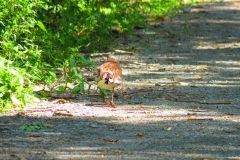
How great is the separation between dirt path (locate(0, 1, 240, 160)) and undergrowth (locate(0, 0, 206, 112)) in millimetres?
350

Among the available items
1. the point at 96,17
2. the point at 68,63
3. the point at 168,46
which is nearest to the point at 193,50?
the point at 168,46

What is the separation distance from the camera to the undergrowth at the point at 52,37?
727cm

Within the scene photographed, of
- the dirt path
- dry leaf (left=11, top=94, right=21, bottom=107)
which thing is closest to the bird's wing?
the dirt path

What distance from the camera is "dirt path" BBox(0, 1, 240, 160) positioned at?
5.76 metres

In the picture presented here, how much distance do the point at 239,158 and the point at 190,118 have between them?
5.00 feet

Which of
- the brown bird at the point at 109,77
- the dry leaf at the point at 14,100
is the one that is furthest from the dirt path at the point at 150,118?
the brown bird at the point at 109,77

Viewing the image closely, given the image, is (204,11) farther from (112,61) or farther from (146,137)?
(146,137)

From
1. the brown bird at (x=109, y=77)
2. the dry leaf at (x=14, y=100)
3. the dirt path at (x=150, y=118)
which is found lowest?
the dirt path at (x=150, y=118)

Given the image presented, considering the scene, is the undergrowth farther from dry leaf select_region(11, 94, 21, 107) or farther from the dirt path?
the dirt path

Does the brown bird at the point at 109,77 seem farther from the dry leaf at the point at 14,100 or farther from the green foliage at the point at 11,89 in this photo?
the dry leaf at the point at 14,100

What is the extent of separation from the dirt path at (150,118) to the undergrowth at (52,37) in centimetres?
35

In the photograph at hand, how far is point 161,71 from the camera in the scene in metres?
10.4

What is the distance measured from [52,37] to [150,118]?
330 centimetres

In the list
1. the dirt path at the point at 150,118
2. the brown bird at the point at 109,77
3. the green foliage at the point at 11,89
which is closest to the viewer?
the dirt path at the point at 150,118
